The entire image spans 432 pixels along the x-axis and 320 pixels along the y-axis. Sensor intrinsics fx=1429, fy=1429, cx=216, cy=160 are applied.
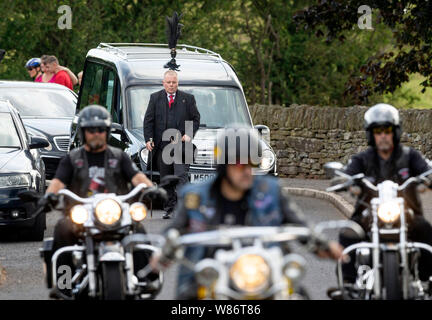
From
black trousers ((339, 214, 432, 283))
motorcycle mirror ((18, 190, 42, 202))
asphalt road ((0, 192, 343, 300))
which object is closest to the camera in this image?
motorcycle mirror ((18, 190, 42, 202))

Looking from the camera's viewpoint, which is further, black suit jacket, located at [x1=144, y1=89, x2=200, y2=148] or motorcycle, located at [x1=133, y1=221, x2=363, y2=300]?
black suit jacket, located at [x1=144, y1=89, x2=200, y2=148]

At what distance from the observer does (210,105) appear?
19.0m

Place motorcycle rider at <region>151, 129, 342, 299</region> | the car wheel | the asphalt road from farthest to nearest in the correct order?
1. the car wheel
2. the asphalt road
3. motorcycle rider at <region>151, 129, 342, 299</region>

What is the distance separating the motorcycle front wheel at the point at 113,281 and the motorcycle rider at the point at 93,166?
85 centimetres

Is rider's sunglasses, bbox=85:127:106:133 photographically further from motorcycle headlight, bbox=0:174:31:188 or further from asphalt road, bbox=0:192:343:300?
motorcycle headlight, bbox=0:174:31:188

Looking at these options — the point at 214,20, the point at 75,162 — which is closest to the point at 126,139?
the point at 75,162

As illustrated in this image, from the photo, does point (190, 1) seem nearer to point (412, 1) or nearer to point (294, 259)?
point (412, 1)

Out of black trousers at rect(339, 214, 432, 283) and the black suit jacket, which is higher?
the black suit jacket

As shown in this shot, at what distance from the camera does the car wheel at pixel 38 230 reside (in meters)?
15.4

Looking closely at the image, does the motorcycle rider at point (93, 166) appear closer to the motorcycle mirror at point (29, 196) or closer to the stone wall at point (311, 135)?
the motorcycle mirror at point (29, 196)

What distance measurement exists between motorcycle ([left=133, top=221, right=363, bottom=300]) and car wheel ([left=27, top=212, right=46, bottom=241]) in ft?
27.7

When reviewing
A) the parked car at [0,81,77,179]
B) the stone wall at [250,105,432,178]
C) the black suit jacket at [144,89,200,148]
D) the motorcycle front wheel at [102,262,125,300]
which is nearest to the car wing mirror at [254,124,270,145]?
the black suit jacket at [144,89,200,148]

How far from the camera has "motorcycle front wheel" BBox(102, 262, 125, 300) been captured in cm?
874

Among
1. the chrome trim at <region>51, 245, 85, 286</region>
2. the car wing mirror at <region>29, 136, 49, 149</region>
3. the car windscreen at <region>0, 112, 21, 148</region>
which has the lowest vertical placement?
the chrome trim at <region>51, 245, 85, 286</region>
